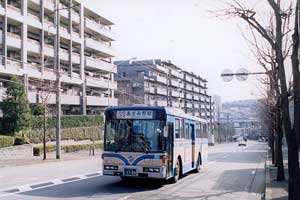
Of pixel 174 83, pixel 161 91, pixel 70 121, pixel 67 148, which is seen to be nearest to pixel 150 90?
pixel 161 91

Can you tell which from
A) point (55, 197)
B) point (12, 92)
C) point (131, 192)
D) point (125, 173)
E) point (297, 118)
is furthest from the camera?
point (12, 92)

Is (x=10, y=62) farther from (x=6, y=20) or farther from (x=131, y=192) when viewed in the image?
(x=131, y=192)

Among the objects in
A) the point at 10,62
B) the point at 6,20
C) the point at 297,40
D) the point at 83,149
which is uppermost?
the point at 6,20

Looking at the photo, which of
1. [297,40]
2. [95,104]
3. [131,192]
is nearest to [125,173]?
[131,192]

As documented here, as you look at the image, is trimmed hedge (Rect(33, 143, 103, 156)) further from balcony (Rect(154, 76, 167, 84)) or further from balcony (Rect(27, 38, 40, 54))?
balcony (Rect(154, 76, 167, 84))

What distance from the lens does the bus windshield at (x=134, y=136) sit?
45.9 ft

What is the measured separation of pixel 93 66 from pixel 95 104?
564cm

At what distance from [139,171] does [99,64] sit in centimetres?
4890

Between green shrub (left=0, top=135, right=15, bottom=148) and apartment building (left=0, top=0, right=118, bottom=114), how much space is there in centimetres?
641

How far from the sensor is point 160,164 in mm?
13781

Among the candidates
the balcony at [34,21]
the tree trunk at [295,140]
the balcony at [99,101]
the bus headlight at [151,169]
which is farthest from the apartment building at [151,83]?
the tree trunk at [295,140]

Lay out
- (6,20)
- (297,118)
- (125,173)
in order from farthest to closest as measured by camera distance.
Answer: (6,20) → (125,173) → (297,118)

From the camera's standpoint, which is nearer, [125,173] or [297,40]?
[297,40]

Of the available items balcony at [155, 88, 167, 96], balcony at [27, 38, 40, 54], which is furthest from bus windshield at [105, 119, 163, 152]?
balcony at [155, 88, 167, 96]
